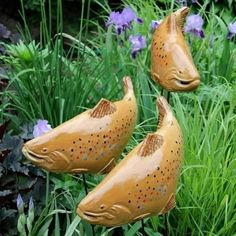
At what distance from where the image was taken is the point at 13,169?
2443 millimetres

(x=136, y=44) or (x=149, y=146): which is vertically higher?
(x=149, y=146)

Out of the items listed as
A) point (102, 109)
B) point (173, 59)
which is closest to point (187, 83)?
point (173, 59)

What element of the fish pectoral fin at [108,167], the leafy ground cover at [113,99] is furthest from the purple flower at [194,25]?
the fish pectoral fin at [108,167]

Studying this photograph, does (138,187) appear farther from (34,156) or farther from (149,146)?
(34,156)

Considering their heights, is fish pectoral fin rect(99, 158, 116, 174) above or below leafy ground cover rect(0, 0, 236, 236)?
above

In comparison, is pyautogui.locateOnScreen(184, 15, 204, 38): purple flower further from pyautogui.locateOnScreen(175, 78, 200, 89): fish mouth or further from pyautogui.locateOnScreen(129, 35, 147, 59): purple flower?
pyautogui.locateOnScreen(175, 78, 200, 89): fish mouth

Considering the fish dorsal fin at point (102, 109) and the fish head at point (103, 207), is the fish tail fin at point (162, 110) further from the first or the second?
the fish head at point (103, 207)

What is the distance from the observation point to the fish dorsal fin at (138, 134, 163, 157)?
1729mm

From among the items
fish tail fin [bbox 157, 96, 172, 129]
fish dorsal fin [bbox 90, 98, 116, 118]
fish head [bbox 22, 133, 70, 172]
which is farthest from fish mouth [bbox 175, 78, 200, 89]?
fish head [bbox 22, 133, 70, 172]

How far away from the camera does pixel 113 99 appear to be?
2.96m

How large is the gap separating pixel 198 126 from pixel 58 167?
3.11ft

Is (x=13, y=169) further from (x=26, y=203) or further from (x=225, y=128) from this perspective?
(x=225, y=128)

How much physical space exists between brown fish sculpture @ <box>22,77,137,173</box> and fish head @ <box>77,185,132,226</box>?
6.2 inches

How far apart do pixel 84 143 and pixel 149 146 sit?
18 centimetres
